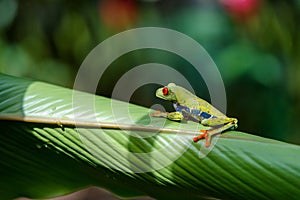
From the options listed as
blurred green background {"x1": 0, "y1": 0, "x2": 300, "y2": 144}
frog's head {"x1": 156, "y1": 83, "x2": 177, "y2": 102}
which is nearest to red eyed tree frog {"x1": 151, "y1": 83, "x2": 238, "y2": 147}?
frog's head {"x1": 156, "y1": 83, "x2": 177, "y2": 102}

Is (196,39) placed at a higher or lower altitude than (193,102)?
higher

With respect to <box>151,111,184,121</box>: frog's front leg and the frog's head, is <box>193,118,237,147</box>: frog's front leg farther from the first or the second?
the frog's head

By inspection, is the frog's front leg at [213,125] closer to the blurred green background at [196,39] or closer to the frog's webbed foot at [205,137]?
the frog's webbed foot at [205,137]

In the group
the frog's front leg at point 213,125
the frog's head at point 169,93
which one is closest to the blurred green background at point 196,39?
the frog's head at point 169,93

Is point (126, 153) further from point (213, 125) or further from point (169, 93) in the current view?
point (169, 93)

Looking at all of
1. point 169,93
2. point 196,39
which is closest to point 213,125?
point 169,93

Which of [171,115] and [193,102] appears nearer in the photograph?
[171,115]
